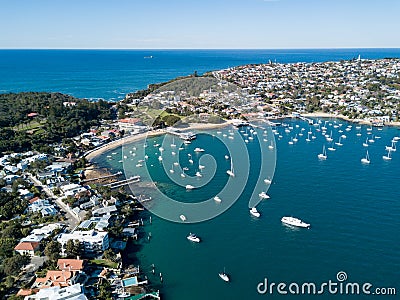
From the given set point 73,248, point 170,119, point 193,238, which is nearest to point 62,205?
point 73,248

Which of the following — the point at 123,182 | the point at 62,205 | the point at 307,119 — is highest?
the point at 307,119

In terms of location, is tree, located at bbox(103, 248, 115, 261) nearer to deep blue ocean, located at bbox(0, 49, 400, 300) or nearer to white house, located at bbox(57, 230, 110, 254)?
white house, located at bbox(57, 230, 110, 254)

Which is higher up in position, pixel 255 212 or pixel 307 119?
pixel 307 119

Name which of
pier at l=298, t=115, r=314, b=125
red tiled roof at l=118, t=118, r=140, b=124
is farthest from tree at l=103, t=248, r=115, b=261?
pier at l=298, t=115, r=314, b=125

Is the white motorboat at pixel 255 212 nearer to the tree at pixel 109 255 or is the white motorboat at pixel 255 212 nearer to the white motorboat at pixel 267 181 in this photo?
the white motorboat at pixel 267 181

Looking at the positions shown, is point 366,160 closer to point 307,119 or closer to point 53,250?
point 307,119

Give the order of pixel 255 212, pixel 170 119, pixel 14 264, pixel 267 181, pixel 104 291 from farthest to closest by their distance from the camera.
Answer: pixel 170 119, pixel 267 181, pixel 255 212, pixel 14 264, pixel 104 291

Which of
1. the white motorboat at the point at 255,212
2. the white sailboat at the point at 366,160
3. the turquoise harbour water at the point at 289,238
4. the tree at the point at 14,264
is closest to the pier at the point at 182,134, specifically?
the turquoise harbour water at the point at 289,238
